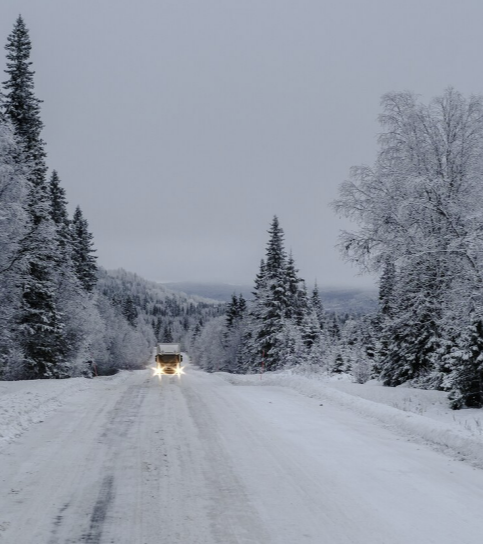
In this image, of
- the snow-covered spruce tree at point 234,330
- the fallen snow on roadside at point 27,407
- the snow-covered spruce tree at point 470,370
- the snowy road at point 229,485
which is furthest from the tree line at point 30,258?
the snow-covered spruce tree at point 234,330

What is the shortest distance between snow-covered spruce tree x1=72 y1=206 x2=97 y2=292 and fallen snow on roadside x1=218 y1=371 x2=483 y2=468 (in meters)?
27.7

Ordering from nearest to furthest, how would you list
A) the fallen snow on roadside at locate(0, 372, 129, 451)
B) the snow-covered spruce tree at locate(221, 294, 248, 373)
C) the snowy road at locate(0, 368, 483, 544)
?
1. the snowy road at locate(0, 368, 483, 544)
2. the fallen snow on roadside at locate(0, 372, 129, 451)
3. the snow-covered spruce tree at locate(221, 294, 248, 373)

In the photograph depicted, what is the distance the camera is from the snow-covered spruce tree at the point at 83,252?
45500 millimetres

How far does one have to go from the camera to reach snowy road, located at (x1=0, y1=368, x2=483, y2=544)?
465cm

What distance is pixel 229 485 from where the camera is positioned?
5.97 m

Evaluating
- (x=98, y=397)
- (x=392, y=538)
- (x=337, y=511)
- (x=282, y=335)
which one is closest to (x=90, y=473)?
(x=337, y=511)

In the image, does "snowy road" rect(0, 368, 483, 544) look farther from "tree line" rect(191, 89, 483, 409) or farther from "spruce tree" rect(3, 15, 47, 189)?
"spruce tree" rect(3, 15, 47, 189)

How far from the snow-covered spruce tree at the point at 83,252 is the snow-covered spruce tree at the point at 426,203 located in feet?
113

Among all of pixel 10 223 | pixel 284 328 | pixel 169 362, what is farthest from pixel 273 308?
pixel 10 223

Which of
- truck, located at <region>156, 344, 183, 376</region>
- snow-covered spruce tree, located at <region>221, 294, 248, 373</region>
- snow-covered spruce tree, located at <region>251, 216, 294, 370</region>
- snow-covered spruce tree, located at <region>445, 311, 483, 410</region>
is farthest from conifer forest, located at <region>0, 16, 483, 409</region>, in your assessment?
snow-covered spruce tree, located at <region>221, 294, 248, 373</region>

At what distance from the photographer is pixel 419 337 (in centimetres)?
2514

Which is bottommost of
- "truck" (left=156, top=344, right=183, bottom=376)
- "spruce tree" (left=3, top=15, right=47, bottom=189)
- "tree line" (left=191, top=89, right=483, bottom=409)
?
"truck" (left=156, top=344, right=183, bottom=376)

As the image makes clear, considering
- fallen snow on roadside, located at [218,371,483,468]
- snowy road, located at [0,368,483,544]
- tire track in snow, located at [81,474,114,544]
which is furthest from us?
fallen snow on roadside, located at [218,371,483,468]

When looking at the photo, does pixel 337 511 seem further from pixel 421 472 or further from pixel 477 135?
pixel 477 135
